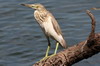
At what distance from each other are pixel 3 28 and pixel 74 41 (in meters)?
2.18

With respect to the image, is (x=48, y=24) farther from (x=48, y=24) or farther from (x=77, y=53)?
(x=77, y=53)

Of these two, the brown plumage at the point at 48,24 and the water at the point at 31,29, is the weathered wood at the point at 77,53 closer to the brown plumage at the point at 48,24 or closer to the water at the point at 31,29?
the brown plumage at the point at 48,24

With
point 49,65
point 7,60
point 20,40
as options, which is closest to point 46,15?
point 49,65

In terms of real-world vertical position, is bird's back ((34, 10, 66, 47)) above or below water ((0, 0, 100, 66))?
above

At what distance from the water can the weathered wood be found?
2942 mm

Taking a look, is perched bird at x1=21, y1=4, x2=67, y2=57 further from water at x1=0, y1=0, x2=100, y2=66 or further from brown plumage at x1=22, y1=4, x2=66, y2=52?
water at x1=0, y1=0, x2=100, y2=66

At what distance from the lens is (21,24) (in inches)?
440

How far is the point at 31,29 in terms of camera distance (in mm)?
10867

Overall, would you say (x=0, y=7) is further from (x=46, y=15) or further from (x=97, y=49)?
(x=97, y=49)

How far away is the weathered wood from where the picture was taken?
5.89 m

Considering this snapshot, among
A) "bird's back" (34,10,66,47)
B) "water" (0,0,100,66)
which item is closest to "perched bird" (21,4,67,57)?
"bird's back" (34,10,66,47)

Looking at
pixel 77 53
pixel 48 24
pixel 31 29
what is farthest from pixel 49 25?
pixel 31 29

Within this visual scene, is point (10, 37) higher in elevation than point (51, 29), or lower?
lower

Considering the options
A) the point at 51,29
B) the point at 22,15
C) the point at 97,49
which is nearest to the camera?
the point at 97,49
